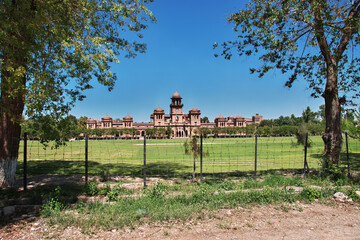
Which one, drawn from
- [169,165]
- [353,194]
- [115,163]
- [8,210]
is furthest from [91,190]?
[115,163]

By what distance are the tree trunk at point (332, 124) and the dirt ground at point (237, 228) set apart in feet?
9.90

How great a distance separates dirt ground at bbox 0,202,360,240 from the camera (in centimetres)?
404

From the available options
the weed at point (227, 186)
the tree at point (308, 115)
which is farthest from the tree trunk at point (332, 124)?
the tree at point (308, 115)

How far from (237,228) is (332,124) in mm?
5996

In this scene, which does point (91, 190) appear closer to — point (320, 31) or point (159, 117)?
point (320, 31)

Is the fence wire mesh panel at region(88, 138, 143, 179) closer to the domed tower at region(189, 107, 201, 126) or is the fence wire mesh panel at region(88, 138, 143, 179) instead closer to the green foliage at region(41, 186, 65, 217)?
the green foliage at region(41, 186, 65, 217)

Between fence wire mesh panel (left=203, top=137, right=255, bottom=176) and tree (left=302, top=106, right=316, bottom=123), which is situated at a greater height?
tree (left=302, top=106, right=316, bottom=123)

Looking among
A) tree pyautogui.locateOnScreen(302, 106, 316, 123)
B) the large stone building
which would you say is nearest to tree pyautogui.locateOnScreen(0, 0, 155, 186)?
the large stone building

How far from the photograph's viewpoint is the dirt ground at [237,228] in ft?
13.2

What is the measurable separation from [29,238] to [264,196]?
5.25 meters

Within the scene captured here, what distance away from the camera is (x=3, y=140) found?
665 centimetres

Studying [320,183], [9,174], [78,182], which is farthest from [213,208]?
[9,174]

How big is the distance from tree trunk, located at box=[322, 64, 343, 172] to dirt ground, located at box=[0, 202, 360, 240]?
3.02 meters

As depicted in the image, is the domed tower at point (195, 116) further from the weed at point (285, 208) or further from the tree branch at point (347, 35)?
the weed at point (285, 208)
